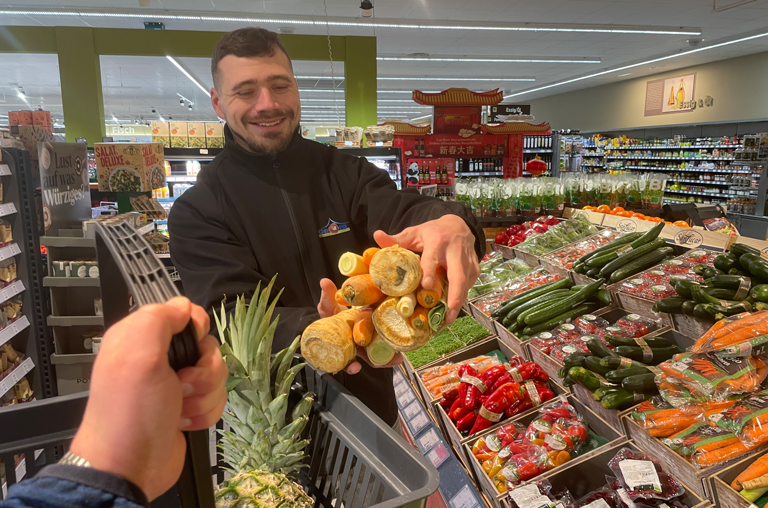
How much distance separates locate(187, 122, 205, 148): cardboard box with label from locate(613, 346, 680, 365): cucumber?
5023 millimetres

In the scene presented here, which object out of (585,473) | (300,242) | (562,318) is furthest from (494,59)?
(585,473)

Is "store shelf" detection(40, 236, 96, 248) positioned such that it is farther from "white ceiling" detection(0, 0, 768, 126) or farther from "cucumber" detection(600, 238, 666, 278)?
"white ceiling" detection(0, 0, 768, 126)

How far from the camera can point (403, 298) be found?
1.00 metres

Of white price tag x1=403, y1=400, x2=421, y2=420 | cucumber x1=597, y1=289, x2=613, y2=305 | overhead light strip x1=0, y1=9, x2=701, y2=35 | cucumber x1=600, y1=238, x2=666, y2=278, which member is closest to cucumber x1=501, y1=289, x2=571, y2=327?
cucumber x1=597, y1=289, x2=613, y2=305

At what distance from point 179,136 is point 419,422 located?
4652 mm

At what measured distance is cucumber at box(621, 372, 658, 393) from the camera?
1781mm

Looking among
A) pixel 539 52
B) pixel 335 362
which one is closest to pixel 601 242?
pixel 335 362

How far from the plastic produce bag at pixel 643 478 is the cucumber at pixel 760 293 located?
1003 mm

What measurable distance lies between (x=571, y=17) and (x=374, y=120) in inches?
173

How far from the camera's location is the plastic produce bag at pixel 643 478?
4.76 feet

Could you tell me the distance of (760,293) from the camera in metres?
2.05

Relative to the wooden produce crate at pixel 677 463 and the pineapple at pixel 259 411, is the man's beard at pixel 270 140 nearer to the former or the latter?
the pineapple at pixel 259 411

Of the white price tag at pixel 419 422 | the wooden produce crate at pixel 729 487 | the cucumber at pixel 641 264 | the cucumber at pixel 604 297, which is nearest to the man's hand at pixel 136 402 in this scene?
the wooden produce crate at pixel 729 487

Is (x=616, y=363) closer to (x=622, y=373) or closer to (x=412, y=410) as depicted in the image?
(x=622, y=373)
